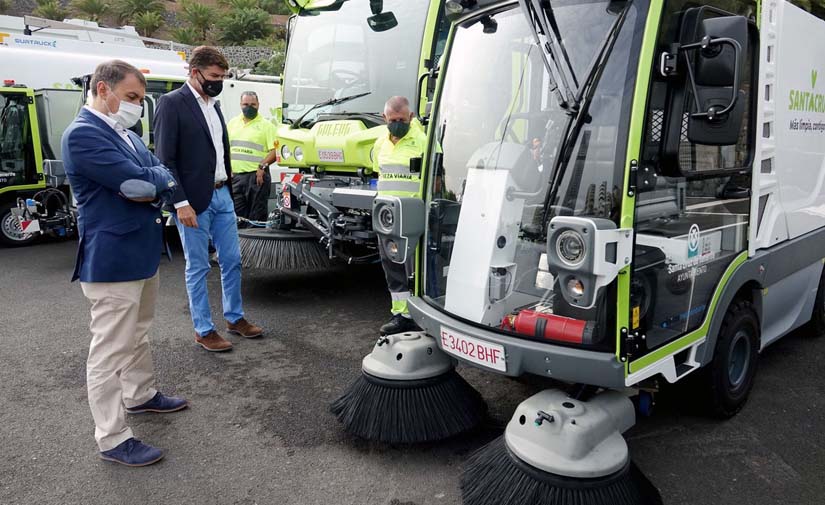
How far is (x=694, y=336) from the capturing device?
277 centimetres

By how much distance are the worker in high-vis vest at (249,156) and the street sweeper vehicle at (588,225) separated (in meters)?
3.86

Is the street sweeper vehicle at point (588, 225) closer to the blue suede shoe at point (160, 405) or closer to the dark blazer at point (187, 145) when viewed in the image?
the blue suede shoe at point (160, 405)

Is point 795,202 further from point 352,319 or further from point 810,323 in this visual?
point 352,319

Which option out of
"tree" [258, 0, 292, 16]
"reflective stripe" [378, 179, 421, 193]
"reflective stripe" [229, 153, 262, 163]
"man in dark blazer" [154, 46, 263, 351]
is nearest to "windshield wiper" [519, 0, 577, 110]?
"reflective stripe" [378, 179, 421, 193]

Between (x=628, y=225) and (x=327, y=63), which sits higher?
(x=327, y=63)

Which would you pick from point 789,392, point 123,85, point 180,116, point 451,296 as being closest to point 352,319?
point 180,116

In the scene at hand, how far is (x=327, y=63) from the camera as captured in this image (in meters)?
5.49

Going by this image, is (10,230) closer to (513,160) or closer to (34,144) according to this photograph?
(34,144)

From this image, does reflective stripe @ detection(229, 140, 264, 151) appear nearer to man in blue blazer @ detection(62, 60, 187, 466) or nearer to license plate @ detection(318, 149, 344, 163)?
license plate @ detection(318, 149, 344, 163)

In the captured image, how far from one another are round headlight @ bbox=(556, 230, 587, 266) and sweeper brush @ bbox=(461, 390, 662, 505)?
1.94 ft

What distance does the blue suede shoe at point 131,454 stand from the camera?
293 centimetres

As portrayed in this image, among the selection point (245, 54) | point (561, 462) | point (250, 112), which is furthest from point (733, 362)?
point (245, 54)

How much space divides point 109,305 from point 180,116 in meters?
1.54

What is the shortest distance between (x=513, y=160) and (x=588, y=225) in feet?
2.15
